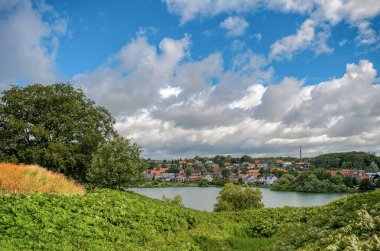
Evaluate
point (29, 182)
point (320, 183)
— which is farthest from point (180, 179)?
point (29, 182)

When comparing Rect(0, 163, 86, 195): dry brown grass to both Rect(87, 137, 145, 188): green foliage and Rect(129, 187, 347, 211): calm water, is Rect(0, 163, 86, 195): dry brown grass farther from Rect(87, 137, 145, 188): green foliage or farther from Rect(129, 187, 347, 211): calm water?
Rect(129, 187, 347, 211): calm water

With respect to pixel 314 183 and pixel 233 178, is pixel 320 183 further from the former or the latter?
pixel 233 178

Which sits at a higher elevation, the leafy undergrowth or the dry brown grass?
the dry brown grass

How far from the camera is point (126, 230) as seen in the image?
11336mm

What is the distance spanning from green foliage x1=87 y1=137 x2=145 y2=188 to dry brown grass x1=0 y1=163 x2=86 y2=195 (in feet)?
22.3

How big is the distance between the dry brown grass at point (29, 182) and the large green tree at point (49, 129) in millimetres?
11519

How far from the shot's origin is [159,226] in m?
12.8

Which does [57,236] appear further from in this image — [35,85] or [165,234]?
[35,85]

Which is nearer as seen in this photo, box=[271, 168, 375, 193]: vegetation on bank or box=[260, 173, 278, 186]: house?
box=[271, 168, 375, 193]: vegetation on bank

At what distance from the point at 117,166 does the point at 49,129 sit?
30.6ft

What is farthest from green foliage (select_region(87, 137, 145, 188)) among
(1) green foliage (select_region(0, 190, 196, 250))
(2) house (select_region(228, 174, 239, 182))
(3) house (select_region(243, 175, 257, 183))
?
(3) house (select_region(243, 175, 257, 183))

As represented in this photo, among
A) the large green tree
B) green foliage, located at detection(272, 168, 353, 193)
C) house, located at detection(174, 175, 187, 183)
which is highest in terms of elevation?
the large green tree

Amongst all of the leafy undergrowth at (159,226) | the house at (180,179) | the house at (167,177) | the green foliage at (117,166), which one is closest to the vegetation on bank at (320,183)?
the house at (180,179)

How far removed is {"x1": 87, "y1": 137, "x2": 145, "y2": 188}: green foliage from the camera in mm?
22641
